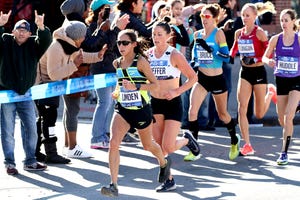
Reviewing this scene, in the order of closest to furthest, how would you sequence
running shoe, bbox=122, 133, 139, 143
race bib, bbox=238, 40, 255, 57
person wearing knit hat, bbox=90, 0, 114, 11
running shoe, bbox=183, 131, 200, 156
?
1. running shoe, bbox=183, 131, 200, 156
2. race bib, bbox=238, 40, 255, 57
3. person wearing knit hat, bbox=90, 0, 114, 11
4. running shoe, bbox=122, 133, 139, 143

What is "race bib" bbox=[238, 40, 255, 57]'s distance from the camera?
11216 millimetres

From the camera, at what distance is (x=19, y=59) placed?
998cm

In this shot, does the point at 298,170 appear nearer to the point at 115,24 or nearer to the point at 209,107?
the point at 115,24

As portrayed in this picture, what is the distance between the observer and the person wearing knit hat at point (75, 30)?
1050 cm

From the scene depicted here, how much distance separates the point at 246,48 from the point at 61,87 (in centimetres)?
247

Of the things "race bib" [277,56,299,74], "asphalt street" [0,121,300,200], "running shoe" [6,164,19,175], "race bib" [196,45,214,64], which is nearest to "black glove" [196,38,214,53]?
"race bib" [196,45,214,64]

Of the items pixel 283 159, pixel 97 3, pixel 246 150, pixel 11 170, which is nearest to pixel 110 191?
pixel 11 170

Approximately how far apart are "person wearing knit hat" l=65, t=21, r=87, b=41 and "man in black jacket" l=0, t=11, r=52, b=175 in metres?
0.47

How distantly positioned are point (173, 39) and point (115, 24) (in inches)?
47.3

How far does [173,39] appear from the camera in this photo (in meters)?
11.9

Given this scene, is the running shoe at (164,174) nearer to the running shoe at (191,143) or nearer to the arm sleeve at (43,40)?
the running shoe at (191,143)

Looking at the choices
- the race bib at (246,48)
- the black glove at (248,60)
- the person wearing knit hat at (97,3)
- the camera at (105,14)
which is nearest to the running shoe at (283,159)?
the black glove at (248,60)

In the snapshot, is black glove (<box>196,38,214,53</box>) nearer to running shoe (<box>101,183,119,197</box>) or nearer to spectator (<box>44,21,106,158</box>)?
spectator (<box>44,21,106,158</box>)

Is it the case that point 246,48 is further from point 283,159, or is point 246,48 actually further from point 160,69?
point 160,69
